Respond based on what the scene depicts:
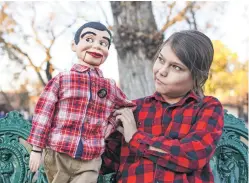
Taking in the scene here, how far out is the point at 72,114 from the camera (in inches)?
78.0

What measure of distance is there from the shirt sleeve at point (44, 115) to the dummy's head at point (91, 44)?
8.3 inches

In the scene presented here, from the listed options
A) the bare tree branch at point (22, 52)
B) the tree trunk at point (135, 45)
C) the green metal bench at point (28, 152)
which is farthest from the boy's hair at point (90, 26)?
the bare tree branch at point (22, 52)

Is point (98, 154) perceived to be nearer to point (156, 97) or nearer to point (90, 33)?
point (156, 97)

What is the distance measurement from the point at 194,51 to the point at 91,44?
0.57 m

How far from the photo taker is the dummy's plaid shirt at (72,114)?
1.94 metres

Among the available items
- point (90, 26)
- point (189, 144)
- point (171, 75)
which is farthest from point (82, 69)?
point (189, 144)

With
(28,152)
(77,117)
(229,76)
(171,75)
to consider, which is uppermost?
(171,75)

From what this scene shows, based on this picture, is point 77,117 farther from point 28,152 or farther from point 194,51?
point 28,152

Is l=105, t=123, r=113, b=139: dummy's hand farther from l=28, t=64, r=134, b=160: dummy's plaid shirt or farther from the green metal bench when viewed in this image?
the green metal bench

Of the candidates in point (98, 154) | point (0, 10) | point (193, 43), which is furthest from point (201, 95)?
point (0, 10)

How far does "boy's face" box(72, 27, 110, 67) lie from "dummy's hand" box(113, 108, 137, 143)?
32 cm

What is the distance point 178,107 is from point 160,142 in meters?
0.25

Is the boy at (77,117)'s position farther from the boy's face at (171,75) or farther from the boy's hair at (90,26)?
the boy's face at (171,75)

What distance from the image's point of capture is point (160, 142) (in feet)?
6.48
